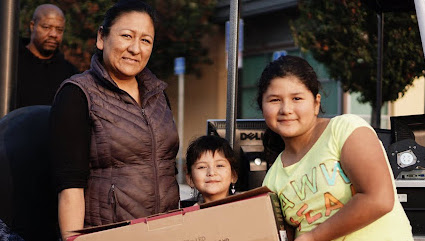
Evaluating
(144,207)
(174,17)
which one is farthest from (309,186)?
(174,17)

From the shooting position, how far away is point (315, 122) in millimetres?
2252

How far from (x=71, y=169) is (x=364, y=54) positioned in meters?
6.11

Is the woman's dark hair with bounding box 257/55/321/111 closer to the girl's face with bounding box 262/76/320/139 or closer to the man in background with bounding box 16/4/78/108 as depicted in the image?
the girl's face with bounding box 262/76/320/139

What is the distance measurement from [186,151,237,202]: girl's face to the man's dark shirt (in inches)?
64.7

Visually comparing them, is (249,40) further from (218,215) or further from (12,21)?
(218,215)

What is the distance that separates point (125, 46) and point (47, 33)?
2.23 metres

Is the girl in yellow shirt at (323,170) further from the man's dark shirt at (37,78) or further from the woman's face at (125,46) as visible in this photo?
the man's dark shirt at (37,78)

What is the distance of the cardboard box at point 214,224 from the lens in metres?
1.93

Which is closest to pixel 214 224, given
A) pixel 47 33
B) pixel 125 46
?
pixel 125 46

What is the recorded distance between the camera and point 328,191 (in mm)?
2062

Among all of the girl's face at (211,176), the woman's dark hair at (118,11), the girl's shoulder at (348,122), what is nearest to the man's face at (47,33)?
the girl's face at (211,176)

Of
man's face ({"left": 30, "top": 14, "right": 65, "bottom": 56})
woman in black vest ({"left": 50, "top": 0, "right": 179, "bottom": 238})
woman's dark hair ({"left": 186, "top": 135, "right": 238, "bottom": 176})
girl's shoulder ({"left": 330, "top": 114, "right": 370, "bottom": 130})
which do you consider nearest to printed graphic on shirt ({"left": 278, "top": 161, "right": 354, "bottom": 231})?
girl's shoulder ({"left": 330, "top": 114, "right": 370, "bottom": 130})

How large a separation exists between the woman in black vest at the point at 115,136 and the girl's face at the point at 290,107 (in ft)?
1.61

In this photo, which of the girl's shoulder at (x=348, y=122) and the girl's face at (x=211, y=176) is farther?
the girl's face at (x=211, y=176)
